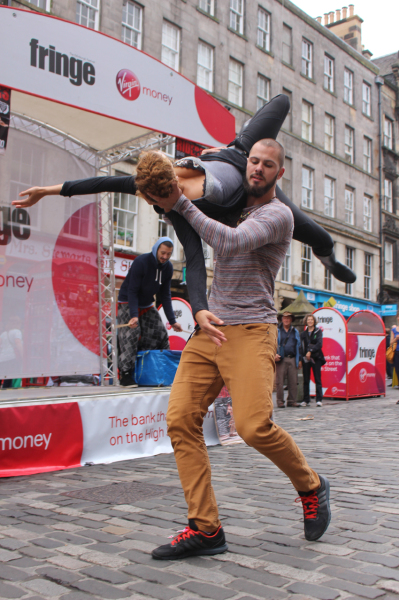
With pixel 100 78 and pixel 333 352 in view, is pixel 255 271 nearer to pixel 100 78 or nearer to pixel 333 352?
pixel 100 78

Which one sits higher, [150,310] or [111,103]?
[111,103]

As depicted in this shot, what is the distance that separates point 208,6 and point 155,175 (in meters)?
23.5

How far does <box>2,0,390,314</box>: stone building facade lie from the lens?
19.6m

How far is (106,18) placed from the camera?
18172 millimetres

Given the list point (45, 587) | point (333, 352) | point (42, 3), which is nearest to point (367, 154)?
point (42, 3)

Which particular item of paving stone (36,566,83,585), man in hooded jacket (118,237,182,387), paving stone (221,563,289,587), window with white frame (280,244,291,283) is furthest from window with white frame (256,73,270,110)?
paving stone (36,566,83,585)

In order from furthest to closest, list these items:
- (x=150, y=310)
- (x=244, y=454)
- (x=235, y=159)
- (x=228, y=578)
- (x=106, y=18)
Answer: (x=106, y=18)
(x=150, y=310)
(x=244, y=454)
(x=235, y=159)
(x=228, y=578)

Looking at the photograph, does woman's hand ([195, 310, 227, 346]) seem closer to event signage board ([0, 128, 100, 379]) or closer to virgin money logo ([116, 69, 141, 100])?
event signage board ([0, 128, 100, 379])

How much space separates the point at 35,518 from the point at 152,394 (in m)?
2.72

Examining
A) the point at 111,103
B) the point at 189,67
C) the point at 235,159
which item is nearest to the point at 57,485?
the point at 235,159

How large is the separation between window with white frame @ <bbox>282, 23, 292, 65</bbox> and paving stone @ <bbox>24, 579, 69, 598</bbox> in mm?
28455

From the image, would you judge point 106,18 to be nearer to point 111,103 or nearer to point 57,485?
point 111,103

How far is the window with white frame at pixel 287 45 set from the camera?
90.2ft

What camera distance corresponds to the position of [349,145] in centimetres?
3238
